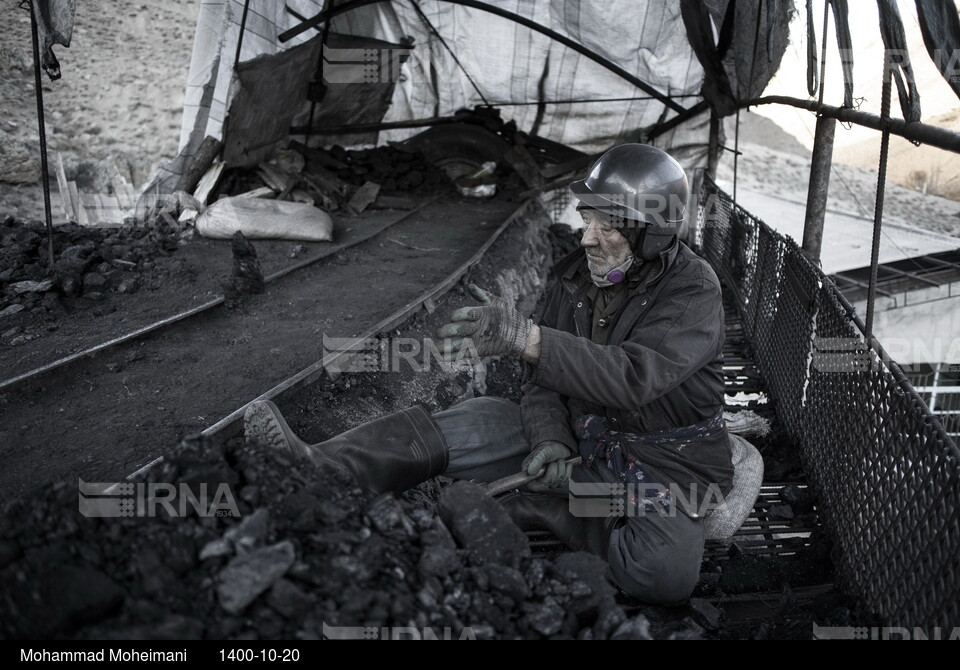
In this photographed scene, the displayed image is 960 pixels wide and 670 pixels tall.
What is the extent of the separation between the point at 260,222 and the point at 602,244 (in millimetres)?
6078

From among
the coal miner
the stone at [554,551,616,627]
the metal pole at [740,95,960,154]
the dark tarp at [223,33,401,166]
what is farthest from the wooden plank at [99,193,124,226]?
the stone at [554,551,616,627]

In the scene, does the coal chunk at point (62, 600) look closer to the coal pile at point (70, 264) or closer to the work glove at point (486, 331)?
the work glove at point (486, 331)

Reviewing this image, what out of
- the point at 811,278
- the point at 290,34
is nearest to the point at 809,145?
the point at 290,34

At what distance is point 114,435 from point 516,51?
824cm

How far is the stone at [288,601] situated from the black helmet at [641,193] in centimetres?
193

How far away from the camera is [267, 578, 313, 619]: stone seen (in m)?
1.81

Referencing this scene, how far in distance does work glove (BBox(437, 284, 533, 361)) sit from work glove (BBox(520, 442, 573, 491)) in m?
0.60

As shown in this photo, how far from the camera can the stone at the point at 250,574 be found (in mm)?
1799

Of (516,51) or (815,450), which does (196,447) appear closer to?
(815,450)

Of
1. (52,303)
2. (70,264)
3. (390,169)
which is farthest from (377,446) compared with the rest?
(390,169)

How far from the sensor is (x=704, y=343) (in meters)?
2.88

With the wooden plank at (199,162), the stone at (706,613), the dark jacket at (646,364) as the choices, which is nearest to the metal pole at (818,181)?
the dark jacket at (646,364)

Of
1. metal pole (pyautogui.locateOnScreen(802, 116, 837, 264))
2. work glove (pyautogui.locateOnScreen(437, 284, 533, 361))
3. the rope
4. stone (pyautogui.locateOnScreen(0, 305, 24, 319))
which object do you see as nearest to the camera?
work glove (pyautogui.locateOnScreen(437, 284, 533, 361))

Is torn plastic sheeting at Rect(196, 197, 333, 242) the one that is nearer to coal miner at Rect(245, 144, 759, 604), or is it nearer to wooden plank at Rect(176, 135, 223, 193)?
wooden plank at Rect(176, 135, 223, 193)
